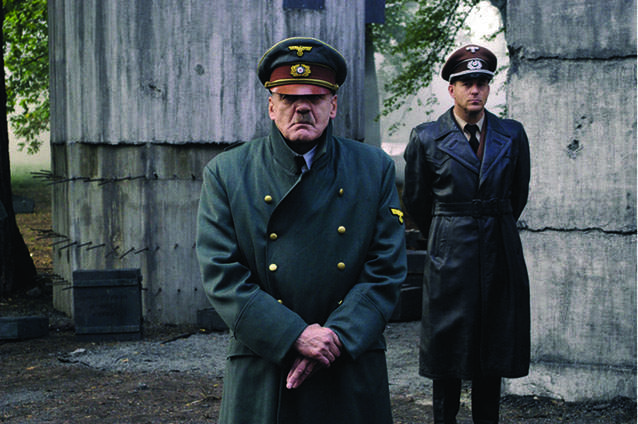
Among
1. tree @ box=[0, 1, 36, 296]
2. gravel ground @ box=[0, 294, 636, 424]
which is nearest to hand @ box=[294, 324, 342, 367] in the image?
gravel ground @ box=[0, 294, 636, 424]

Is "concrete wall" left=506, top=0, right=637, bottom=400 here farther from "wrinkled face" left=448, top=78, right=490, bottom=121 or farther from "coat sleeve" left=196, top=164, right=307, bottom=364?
"coat sleeve" left=196, top=164, right=307, bottom=364

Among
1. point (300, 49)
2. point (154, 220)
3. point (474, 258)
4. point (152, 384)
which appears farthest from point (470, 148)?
point (154, 220)

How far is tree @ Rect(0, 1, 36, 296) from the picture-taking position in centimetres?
1052

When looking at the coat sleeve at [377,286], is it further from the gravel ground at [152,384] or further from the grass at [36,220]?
the grass at [36,220]

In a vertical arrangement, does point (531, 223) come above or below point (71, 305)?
above

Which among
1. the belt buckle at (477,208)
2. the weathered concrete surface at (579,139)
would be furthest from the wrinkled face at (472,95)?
the weathered concrete surface at (579,139)

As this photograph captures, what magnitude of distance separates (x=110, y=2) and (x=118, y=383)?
4.17 m

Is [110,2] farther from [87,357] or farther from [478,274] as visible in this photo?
[478,274]

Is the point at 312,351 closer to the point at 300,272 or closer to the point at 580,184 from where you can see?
the point at 300,272

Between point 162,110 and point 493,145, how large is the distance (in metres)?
4.69

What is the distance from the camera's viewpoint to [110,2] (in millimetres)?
8531

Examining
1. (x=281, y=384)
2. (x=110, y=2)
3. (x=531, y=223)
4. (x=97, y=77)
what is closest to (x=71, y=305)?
(x=97, y=77)

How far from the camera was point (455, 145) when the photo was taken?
15.5 feet

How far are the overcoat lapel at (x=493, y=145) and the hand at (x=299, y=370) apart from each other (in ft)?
7.26
